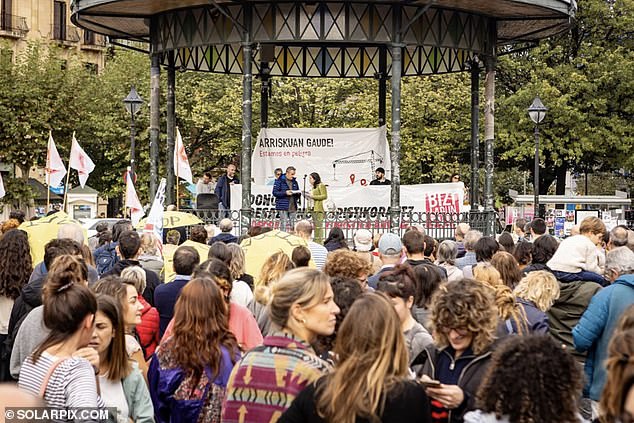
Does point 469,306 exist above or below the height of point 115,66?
below

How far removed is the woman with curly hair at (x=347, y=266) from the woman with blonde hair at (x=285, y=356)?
3.03 meters

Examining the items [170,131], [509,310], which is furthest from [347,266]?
[170,131]

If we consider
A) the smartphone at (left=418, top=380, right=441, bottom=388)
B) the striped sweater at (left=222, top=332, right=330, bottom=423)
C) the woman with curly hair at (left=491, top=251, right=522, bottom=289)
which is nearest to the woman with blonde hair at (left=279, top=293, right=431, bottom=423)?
the striped sweater at (left=222, top=332, right=330, bottom=423)

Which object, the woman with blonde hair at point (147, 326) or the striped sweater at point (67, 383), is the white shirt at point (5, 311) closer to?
the woman with blonde hair at point (147, 326)

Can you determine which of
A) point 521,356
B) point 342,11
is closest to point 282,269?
point 521,356

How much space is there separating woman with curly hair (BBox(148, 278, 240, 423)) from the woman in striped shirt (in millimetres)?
601

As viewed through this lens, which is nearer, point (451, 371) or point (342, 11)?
point (451, 371)

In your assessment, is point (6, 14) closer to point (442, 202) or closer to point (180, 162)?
point (180, 162)

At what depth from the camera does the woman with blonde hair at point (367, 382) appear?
479 centimetres

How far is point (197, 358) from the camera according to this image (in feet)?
21.2

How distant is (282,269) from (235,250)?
108 centimetres

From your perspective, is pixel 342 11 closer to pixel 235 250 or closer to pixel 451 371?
pixel 235 250

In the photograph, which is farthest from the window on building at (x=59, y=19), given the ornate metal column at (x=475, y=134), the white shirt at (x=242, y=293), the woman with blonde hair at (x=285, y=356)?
the woman with blonde hair at (x=285, y=356)

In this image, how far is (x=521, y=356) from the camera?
478 centimetres
